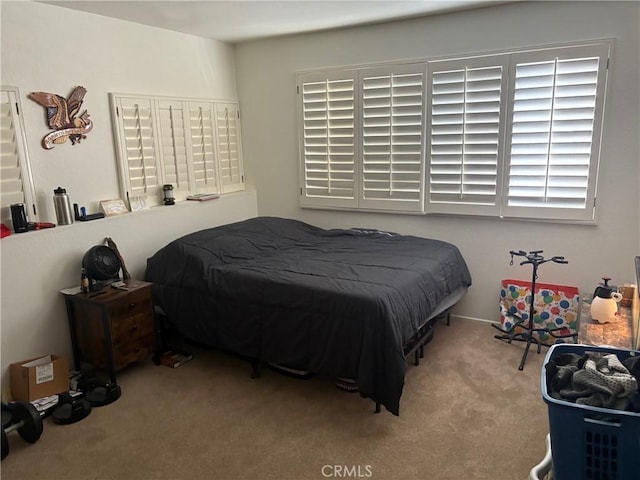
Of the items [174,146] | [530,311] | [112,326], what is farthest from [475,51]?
[112,326]

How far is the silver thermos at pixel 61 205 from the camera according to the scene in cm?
299

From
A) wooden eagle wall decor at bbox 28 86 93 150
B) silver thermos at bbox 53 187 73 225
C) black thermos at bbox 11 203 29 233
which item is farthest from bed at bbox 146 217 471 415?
wooden eagle wall decor at bbox 28 86 93 150

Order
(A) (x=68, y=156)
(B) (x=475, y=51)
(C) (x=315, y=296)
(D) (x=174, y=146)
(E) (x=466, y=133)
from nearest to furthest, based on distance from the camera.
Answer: (C) (x=315, y=296), (A) (x=68, y=156), (B) (x=475, y=51), (E) (x=466, y=133), (D) (x=174, y=146)

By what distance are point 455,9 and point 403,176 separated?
1.29 meters

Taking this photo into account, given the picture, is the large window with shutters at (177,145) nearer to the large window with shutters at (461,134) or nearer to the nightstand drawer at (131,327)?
the large window with shutters at (461,134)

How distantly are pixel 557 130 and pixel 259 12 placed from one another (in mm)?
2257

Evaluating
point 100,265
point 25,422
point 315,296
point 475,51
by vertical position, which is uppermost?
point 475,51

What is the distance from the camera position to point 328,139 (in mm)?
4160

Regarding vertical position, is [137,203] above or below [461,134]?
below

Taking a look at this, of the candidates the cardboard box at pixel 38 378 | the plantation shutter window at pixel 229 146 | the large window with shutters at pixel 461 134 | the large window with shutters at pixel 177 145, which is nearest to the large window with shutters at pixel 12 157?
the large window with shutters at pixel 177 145

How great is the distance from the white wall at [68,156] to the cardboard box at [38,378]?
0.08 m

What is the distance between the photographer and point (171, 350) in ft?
11.1

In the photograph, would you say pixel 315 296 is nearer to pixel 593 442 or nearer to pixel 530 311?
pixel 530 311

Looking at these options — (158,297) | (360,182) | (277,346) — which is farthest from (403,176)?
(158,297)
